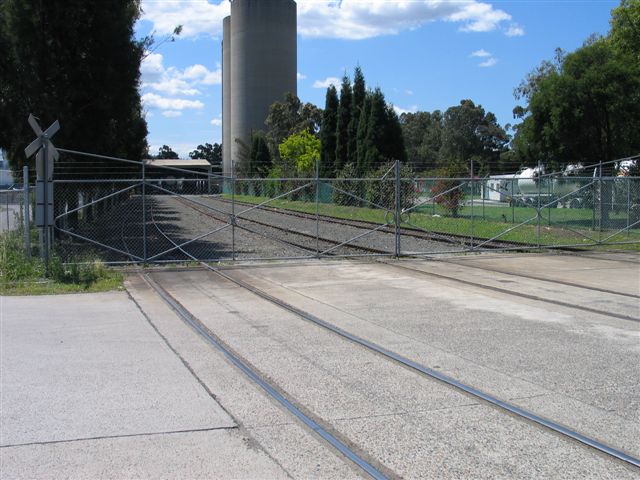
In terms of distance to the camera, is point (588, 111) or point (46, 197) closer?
point (46, 197)

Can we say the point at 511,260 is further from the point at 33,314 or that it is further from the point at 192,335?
the point at 33,314

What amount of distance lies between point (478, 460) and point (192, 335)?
4.99m

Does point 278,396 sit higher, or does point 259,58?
point 259,58

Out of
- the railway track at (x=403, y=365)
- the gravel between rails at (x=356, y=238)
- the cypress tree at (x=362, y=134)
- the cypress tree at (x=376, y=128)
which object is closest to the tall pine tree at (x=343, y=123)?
the cypress tree at (x=362, y=134)

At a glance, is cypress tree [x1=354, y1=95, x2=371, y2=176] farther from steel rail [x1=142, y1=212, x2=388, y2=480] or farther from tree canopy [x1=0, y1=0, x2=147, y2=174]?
steel rail [x1=142, y1=212, x2=388, y2=480]

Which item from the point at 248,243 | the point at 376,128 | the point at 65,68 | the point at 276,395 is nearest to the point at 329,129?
the point at 376,128

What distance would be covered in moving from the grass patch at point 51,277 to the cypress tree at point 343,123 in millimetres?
39637

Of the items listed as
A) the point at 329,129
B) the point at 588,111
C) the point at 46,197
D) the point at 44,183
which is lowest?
the point at 46,197

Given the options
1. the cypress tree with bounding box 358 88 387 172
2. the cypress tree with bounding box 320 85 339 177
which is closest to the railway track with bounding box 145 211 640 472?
the cypress tree with bounding box 358 88 387 172

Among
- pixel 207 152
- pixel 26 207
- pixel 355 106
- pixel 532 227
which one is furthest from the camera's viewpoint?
pixel 207 152

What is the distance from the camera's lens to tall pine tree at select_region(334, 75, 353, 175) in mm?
52875

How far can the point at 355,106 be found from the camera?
51344 millimetres

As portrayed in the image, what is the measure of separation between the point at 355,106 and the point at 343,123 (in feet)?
7.47

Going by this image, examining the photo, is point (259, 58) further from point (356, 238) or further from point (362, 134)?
point (356, 238)
